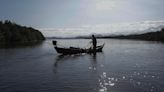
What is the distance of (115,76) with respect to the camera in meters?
23.9

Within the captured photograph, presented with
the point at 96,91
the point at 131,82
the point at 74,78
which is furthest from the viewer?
the point at 74,78

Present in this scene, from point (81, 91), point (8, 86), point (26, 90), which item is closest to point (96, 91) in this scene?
point (81, 91)

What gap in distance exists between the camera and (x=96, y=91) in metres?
18.0

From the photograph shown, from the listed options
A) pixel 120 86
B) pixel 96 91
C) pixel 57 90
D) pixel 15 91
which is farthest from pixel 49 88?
pixel 120 86

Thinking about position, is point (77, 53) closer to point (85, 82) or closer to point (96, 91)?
point (85, 82)

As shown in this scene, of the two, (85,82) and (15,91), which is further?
(85,82)

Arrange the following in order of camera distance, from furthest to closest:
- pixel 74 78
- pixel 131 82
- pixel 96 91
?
pixel 74 78 < pixel 131 82 < pixel 96 91

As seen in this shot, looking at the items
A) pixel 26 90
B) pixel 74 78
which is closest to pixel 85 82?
pixel 74 78

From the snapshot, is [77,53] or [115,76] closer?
[115,76]

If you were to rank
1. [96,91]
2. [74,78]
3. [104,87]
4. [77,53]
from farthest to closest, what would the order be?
[77,53] → [74,78] → [104,87] → [96,91]

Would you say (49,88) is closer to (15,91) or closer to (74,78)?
(15,91)

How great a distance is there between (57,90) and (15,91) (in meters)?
3.03

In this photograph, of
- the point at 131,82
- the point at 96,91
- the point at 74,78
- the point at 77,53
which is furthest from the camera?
the point at 77,53

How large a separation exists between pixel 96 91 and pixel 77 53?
1276 inches
